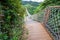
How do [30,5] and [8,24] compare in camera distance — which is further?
[30,5]

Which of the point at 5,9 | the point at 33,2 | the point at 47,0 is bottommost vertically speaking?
the point at 33,2

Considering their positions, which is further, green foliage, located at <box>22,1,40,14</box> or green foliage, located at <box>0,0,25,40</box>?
green foliage, located at <box>22,1,40,14</box>

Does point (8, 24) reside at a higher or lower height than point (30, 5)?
higher

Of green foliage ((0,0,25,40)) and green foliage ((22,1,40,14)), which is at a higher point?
green foliage ((0,0,25,40))

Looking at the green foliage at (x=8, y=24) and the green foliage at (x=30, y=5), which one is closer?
the green foliage at (x=8, y=24)

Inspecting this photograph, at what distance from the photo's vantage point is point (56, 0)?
1280 cm

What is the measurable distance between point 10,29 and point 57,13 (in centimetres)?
260

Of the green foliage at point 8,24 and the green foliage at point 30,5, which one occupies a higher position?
the green foliage at point 8,24

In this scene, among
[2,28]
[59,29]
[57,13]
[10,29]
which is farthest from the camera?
[57,13]

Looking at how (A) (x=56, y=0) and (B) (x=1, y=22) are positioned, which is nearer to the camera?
(B) (x=1, y=22)

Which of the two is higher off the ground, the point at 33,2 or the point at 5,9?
the point at 5,9

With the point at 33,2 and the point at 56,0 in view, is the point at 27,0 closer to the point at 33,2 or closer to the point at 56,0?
the point at 33,2

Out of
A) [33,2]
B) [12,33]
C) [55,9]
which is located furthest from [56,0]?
[33,2]

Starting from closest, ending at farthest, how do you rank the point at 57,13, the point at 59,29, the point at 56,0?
1. the point at 59,29
2. the point at 57,13
3. the point at 56,0
